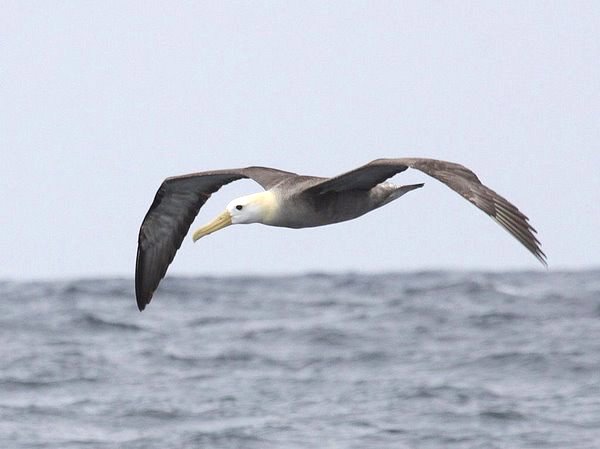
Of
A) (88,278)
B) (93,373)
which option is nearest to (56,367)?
(93,373)

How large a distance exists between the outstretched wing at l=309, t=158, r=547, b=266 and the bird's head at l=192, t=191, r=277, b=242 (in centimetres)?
75

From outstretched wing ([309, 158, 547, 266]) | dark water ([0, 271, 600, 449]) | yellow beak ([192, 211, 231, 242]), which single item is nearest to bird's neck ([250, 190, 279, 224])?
yellow beak ([192, 211, 231, 242])

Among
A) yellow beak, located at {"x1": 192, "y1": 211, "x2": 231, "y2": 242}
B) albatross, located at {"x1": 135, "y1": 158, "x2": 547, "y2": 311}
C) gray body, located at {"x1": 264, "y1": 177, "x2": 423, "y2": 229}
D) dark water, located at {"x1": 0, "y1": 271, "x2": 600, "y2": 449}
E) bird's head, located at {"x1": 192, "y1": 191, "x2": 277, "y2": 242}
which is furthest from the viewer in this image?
dark water, located at {"x1": 0, "y1": 271, "x2": 600, "y2": 449}

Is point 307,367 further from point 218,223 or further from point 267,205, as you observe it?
point 267,205

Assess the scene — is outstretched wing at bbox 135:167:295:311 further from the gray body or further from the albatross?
the gray body

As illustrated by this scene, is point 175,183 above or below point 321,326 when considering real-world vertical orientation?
above

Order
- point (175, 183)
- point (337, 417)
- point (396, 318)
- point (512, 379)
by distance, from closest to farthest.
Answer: point (175, 183)
point (337, 417)
point (512, 379)
point (396, 318)

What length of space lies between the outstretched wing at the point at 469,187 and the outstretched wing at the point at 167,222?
2445 millimetres

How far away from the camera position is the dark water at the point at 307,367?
47.6 ft

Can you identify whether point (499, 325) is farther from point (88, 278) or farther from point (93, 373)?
point (88, 278)

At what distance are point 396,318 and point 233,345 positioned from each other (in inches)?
136

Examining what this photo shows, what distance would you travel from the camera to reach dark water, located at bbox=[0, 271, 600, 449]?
47.6ft

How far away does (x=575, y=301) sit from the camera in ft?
79.0

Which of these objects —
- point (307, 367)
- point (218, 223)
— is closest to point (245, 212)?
point (218, 223)
